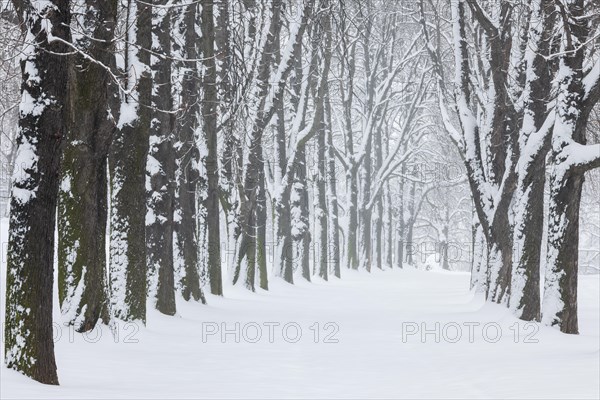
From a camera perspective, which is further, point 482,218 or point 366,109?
point 366,109

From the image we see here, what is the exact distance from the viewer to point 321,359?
439 inches

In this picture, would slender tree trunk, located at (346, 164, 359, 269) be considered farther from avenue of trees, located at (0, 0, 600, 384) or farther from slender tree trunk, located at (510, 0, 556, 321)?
slender tree trunk, located at (510, 0, 556, 321)

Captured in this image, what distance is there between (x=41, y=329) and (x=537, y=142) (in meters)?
10.0

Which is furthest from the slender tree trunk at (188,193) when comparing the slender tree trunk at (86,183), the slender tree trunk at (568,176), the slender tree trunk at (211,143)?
the slender tree trunk at (568,176)

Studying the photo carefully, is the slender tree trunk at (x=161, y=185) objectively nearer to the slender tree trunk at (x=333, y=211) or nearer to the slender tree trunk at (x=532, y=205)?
the slender tree trunk at (x=532, y=205)

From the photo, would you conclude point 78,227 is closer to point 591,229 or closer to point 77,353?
point 77,353

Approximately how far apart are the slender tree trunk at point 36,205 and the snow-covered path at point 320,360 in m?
0.32

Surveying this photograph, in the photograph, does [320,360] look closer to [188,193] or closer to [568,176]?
[568,176]

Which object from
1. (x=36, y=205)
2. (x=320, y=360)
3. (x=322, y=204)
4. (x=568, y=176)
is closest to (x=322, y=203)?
(x=322, y=204)

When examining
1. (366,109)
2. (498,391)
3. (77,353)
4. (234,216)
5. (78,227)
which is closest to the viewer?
(498,391)

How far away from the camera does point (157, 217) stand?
14.8 metres

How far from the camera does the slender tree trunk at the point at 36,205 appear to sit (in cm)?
723

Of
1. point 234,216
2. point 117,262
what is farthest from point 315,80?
point 117,262

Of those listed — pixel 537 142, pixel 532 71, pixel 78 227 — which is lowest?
pixel 78 227
